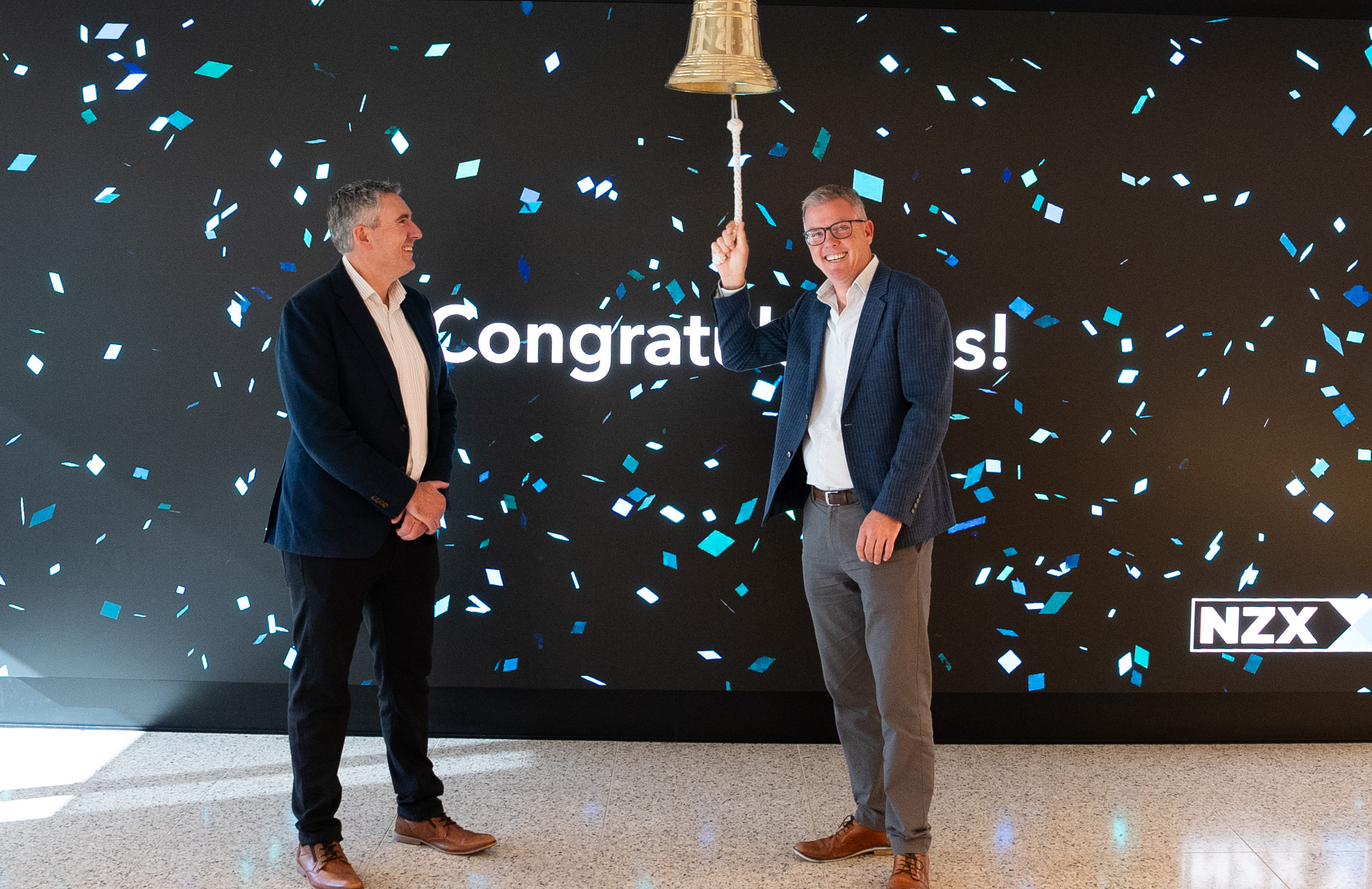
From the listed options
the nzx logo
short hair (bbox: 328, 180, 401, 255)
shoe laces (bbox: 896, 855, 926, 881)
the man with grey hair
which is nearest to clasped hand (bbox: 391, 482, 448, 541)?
the man with grey hair

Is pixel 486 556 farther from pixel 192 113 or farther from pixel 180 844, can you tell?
pixel 192 113

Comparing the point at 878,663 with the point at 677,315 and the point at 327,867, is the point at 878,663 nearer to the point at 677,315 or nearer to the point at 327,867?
the point at 677,315

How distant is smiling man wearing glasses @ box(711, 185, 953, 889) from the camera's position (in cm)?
274

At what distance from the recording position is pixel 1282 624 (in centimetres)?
374

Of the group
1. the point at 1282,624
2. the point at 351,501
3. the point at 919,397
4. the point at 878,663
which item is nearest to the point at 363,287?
the point at 351,501

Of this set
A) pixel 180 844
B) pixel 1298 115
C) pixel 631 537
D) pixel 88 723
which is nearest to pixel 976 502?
pixel 631 537

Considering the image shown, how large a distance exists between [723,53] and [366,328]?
1206mm

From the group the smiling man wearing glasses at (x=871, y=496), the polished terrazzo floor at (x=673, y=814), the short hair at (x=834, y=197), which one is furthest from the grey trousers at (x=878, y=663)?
the short hair at (x=834, y=197)

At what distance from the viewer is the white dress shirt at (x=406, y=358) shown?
2.86 metres

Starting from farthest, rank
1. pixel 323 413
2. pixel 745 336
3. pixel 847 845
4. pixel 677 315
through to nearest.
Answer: pixel 677 315
pixel 745 336
pixel 847 845
pixel 323 413

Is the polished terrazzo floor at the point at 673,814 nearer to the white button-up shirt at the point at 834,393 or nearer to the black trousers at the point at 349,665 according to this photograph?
the black trousers at the point at 349,665

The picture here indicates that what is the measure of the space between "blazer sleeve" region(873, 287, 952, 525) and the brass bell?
0.74 metres

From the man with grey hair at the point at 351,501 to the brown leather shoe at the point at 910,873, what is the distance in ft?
3.73

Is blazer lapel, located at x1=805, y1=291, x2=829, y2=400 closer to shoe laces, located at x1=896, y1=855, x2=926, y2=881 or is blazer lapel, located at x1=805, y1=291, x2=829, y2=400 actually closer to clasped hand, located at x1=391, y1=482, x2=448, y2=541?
clasped hand, located at x1=391, y1=482, x2=448, y2=541
